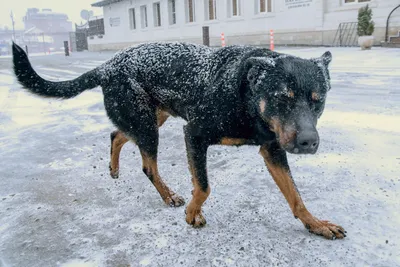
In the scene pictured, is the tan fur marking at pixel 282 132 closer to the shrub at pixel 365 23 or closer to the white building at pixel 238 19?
the shrub at pixel 365 23

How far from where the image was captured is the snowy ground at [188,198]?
2.40 metres

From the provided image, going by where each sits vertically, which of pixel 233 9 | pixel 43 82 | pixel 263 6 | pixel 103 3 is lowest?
pixel 43 82

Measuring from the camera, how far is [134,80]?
10.6 feet

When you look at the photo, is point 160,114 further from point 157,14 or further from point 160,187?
point 157,14

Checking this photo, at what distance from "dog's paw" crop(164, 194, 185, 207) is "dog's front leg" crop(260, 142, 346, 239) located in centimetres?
83

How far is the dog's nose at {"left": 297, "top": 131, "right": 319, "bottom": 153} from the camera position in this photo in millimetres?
2072

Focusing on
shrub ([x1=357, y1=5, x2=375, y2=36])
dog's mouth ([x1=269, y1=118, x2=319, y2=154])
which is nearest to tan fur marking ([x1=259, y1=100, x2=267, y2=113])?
dog's mouth ([x1=269, y1=118, x2=319, y2=154])

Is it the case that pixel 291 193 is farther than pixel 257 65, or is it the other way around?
pixel 291 193

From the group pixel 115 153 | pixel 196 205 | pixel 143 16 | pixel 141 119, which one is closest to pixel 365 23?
pixel 115 153

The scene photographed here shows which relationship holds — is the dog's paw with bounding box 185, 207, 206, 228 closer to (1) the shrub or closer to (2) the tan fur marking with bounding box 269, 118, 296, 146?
(2) the tan fur marking with bounding box 269, 118, 296, 146

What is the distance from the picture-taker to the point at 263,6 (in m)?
24.0

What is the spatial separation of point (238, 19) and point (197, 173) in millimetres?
23907

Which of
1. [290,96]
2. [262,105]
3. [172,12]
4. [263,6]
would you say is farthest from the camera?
[172,12]

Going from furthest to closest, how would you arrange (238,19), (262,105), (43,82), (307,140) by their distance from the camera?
1. (238,19)
2. (43,82)
3. (262,105)
4. (307,140)
